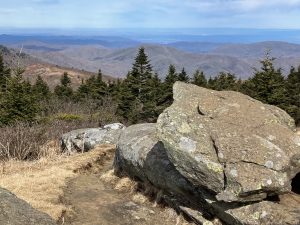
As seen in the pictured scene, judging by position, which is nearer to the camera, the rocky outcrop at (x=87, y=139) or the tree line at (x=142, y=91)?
the rocky outcrop at (x=87, y=139)

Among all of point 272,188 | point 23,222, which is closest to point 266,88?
point 272,188

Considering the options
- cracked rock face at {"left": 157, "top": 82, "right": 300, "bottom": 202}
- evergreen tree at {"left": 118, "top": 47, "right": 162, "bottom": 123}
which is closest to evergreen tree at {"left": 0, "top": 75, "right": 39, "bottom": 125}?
evergreen tree at {"left": 118, "top": 47, "right": 162, "bottom": 123}

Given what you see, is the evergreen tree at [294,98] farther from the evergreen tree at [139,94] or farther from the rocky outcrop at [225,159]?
the rocky outcrop at [225,159]

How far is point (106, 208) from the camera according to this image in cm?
1161

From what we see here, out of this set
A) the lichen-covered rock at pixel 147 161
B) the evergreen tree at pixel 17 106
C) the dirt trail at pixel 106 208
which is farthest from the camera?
the evergreen tree at pixel 17 106

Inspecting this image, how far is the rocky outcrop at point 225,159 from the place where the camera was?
926 centimetres

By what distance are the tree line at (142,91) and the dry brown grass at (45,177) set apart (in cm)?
1470

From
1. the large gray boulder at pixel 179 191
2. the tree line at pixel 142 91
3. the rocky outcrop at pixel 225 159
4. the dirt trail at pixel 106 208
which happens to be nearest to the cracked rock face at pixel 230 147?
the rocky outcrop at pixel 225 159

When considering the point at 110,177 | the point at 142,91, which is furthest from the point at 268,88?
the point at 110,177

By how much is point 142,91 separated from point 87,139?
3747 cm

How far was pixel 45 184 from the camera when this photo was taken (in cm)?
1239

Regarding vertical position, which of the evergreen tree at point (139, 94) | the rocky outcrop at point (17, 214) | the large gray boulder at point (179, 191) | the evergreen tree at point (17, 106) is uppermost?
the rocky outcrop at point (17, 214)

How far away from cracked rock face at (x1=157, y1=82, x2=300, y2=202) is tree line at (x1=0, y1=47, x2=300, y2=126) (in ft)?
68.3

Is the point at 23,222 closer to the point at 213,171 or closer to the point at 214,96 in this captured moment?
the point at 213,171
